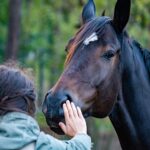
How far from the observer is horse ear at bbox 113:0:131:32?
17.5 feet

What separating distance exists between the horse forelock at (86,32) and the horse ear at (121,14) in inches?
3.2

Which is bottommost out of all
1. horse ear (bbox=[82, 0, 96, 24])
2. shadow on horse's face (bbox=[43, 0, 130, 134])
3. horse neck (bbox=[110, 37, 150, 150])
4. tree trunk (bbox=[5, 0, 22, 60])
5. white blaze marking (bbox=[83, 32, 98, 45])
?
tree trunk (bbox=[5, 0, 22, 60])

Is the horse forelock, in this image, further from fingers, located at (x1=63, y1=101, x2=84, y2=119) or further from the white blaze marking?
fingers, located at (x1=63, y1=101, x2=84, y2=119)

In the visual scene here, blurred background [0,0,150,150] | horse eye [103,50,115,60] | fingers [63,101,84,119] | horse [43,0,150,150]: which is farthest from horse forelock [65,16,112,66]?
blurred background [0,0,150,150]

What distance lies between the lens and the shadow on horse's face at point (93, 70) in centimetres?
503

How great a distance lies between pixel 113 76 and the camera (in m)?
5.23

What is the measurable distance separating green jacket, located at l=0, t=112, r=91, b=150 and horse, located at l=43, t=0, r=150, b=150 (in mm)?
1210

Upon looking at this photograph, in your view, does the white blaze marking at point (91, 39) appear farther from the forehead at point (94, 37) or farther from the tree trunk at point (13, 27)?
the tree trunk at point (13, 27)

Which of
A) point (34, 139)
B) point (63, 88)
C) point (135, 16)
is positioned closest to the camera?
point (34, 139)

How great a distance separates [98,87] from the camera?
17.0 ft

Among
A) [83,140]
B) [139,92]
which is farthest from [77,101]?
[83,140]

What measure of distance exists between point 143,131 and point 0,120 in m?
1.83

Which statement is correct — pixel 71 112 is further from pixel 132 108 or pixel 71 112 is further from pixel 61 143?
pixel 132 108

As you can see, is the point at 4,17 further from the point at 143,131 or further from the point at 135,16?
the point at 143,131
